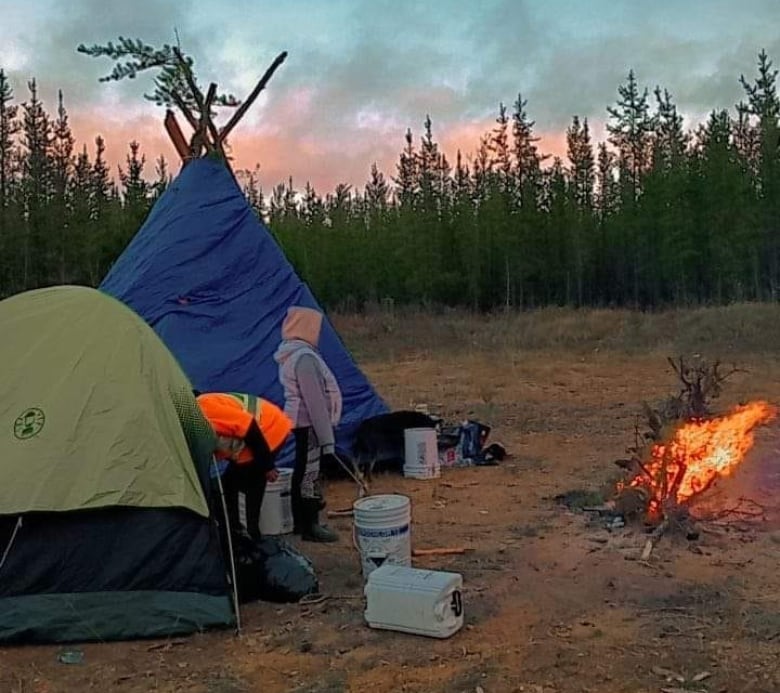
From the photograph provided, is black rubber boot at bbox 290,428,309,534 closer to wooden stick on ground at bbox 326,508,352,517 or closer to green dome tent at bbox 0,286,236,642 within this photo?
wooden stick on ground at bbox 326,508,352,517

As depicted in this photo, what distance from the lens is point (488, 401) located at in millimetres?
10336

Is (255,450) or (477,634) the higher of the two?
(255,450)

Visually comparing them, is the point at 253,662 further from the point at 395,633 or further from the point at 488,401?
the point at 488,401

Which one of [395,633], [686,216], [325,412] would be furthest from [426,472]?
[686,216]

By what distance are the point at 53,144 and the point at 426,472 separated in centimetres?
2078

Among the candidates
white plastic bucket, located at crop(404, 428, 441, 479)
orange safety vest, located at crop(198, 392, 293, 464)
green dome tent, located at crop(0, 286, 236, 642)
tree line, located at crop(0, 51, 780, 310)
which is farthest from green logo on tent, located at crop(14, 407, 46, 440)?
tree line, located at crop(0, 51, 780, 310)

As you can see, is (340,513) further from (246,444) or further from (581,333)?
(581,333)

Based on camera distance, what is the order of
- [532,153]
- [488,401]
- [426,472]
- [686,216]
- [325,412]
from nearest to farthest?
[325,412] → [426,472] → [488,401] → [686,216] → [532,153]

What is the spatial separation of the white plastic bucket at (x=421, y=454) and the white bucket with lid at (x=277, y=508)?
1659 millimetres

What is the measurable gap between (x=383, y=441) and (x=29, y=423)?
328 centimetres

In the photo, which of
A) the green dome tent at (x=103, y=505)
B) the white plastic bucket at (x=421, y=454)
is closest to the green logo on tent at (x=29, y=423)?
the green dome tent at (x=103, y=505)

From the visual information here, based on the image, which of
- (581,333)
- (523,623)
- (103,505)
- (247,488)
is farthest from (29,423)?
(581,333)

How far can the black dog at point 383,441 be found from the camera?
6.87 m

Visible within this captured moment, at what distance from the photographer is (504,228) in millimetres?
23562
